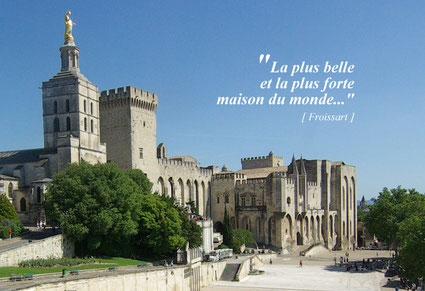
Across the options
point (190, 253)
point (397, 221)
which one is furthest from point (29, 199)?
point (397, 221)

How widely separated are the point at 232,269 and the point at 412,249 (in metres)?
18.3

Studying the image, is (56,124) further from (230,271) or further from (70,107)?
(230,271)

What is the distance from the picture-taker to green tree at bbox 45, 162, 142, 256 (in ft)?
122

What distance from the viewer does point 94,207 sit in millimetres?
37875

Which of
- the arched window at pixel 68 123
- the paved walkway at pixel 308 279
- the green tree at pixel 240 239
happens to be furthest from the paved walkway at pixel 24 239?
the green tree at pixel 240 239

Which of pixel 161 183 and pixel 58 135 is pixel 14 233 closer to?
pixel 58 135

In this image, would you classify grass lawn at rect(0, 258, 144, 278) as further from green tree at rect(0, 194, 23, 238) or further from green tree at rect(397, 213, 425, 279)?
green tree at rect(397, 213, 425, 279)

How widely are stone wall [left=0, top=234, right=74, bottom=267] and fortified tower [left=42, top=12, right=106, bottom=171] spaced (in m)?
13.7

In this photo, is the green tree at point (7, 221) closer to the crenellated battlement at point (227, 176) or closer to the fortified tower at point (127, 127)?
the fortified tower at point (127, 127)

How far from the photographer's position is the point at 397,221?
54.1 m

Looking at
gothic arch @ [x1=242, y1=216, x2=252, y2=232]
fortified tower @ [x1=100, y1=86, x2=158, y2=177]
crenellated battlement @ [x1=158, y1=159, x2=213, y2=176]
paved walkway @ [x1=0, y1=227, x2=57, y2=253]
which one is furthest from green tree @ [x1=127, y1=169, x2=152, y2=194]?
gothic arch @ [x1=242, y1=216, x2=252, y2=232]

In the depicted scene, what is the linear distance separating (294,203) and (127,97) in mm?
29856

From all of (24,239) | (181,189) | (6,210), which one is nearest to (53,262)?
(24,239)

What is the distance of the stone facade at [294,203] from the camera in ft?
224
